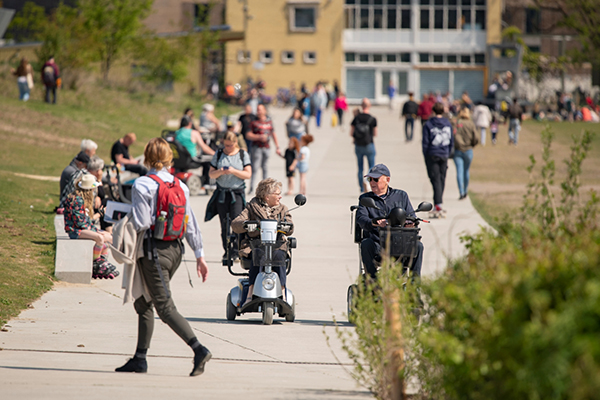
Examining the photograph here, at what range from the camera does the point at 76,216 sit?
34.5 ft

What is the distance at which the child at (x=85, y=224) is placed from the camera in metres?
10.5

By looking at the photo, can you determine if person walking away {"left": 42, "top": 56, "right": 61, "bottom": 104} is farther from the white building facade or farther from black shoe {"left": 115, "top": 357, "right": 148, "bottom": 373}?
the white building facade

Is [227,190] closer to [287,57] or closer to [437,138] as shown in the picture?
[437,138]

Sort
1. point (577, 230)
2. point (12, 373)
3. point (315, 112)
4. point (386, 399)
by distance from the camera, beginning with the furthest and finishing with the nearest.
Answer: point (315, 112) → point (12, 373) → point (386, 399) → point (577, 230)

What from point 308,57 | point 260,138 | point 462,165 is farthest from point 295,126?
point 308,57

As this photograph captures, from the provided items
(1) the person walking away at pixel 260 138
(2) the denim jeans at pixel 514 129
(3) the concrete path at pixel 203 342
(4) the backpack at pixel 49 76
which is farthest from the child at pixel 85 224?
(2) the denim jeans at pixel 514 129

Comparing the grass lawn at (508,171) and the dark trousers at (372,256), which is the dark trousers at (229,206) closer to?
the dark trousers at (372,256)

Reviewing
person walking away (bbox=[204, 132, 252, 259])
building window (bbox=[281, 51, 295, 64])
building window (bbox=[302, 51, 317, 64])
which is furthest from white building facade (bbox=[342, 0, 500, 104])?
person walking away (bbox=[204, 132, 252, 259])

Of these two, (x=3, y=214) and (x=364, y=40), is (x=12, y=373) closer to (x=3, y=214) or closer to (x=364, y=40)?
(x=3, y=214)

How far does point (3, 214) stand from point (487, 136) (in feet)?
89.4

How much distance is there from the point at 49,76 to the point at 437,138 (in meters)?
20.2

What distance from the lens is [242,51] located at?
63625mm

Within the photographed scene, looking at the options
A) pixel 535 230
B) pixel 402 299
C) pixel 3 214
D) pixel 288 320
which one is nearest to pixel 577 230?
pixel 535 230

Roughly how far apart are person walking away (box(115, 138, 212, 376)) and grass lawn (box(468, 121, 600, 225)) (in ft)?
24.8
